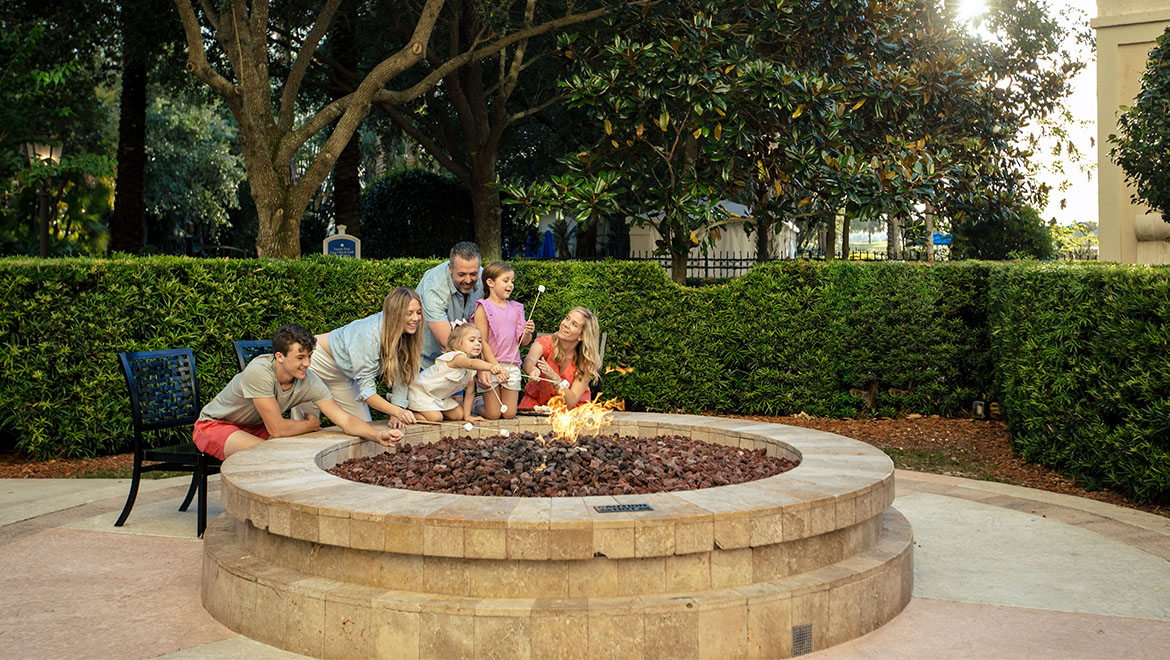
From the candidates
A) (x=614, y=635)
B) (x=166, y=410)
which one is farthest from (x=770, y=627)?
(x=166, y=410)

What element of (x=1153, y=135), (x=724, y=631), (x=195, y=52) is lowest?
(x=724, y=631)

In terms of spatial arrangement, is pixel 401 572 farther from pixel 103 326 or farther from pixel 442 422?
pixel 103 326

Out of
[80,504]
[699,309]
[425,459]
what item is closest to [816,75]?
[699,309]

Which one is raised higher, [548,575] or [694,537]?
[694,537]

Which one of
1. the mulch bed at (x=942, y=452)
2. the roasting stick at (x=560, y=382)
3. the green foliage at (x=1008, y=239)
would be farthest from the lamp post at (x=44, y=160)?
the green foliage at (x=1008, y=239)

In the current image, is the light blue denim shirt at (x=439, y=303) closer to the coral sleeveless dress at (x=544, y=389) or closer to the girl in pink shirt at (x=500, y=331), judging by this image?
the girl in pink shirt at (x=500, y=331)

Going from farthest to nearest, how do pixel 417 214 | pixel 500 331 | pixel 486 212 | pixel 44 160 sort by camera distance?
1. pixel 417 214
2. pixel 486 212
3. pixel 44 160
4. pixel 500 331

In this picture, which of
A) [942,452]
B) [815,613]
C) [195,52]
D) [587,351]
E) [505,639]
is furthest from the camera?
[195,52]

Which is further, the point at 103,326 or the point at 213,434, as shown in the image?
the point at 103,326

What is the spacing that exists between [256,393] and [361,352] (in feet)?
2.67

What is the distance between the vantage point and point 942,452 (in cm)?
905

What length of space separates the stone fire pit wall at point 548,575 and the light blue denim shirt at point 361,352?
1917mm

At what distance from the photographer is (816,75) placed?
13023 millimetres

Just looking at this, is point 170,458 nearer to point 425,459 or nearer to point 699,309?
point 425,459
